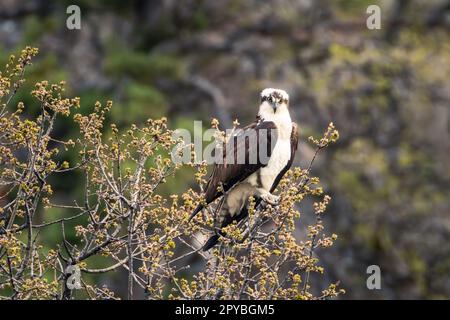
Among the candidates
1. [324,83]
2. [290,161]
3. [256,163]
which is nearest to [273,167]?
[256,163]

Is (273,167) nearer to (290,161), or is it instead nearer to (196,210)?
(290,161)

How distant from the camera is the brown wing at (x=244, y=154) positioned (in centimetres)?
972

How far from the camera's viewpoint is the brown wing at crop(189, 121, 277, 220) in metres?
9.72

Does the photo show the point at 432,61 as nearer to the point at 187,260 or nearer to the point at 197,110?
the point at 197,110

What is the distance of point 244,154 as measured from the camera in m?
9.93

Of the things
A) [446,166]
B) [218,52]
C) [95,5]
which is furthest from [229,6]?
[446,166]

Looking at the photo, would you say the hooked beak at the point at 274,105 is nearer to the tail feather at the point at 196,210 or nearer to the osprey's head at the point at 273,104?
the osprey's head at the point at 273,104

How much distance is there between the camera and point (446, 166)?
21.9 m

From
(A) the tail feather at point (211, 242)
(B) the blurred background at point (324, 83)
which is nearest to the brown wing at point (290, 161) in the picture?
(A) the tail feather at point (211, 242)

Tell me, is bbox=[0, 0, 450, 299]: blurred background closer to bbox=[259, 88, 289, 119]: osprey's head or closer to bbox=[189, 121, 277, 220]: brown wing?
bbox=[259, 88, 289, 119]: osprey's head

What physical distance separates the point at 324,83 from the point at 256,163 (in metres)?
11.0

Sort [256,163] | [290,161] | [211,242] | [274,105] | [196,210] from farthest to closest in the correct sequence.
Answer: [274,105] → [290,161] → [256,163] → [211,242] → [196,210]

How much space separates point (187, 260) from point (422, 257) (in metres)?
5.24
